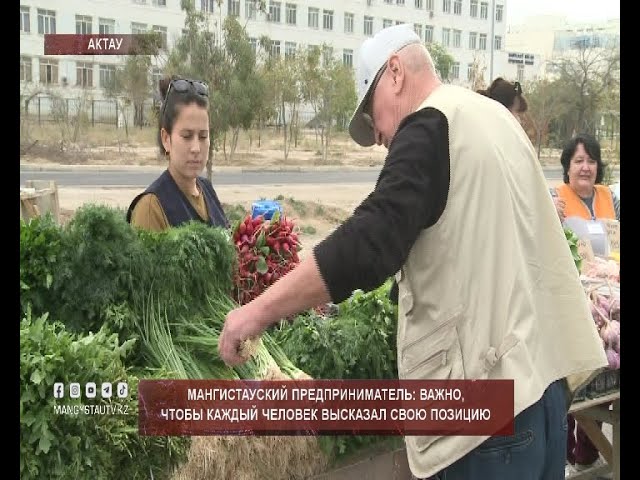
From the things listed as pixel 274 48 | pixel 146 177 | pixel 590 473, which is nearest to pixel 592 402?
pixel 590 473

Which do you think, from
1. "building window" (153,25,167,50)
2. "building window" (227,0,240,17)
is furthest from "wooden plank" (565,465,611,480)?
"building window" (227,0,240,17)

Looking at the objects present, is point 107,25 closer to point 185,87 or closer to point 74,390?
point 185,87

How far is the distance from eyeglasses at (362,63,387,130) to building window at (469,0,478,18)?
334 centimetres

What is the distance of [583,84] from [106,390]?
11.5 meters

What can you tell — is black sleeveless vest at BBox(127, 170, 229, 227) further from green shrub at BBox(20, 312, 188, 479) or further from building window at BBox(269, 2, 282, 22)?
building window at BBox(269, 2, 282, 22)

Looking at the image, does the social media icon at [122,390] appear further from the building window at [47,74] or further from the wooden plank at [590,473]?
the building window at [47,74]

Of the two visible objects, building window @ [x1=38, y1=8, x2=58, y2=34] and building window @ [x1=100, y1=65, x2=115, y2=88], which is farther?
building window @ [x1=100, y1=65, x2=115, y2=88]

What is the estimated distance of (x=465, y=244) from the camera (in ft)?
5.51

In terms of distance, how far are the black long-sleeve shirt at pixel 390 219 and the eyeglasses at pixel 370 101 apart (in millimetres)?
198

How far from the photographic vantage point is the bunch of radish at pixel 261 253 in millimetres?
2576

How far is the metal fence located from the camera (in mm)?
8461

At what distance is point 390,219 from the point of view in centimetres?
159

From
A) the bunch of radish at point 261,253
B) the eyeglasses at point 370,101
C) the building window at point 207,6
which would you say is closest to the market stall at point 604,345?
the bunch of radish at point 261,253
